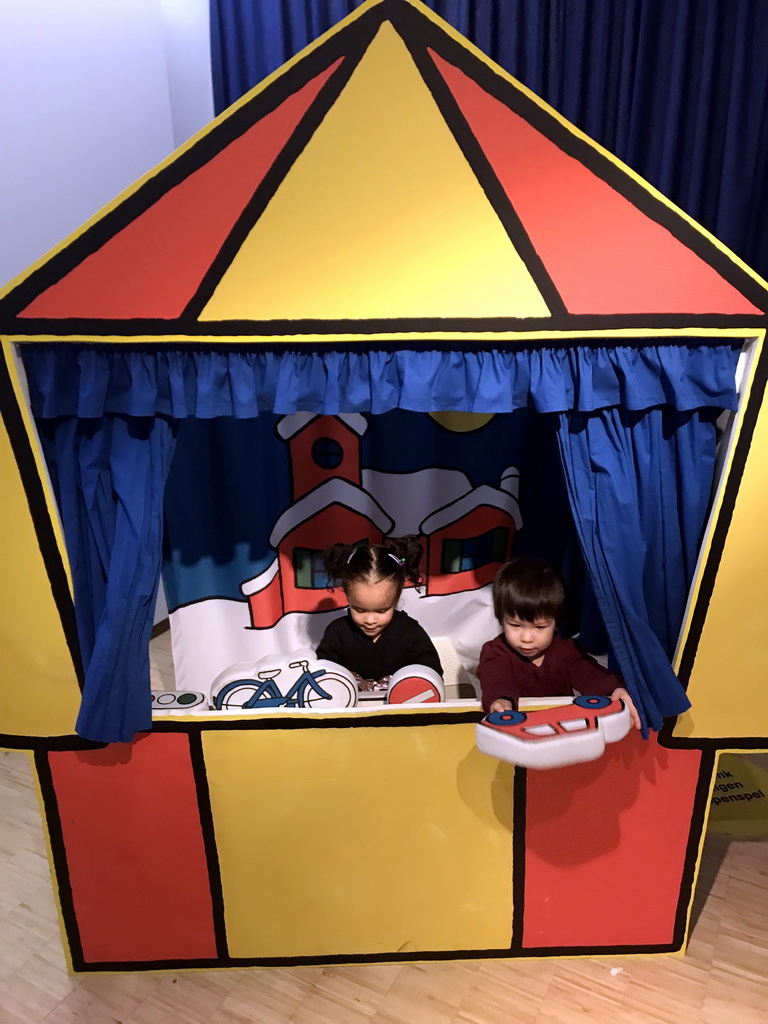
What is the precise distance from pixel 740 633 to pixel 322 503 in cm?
142

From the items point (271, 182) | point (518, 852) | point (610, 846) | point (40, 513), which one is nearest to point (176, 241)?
point (271, 182)

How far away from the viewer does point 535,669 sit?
1.98 m

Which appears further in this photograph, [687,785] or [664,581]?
[687,785]

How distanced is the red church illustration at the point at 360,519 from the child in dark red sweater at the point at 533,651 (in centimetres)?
61

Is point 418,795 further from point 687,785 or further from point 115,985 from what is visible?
point 115,985

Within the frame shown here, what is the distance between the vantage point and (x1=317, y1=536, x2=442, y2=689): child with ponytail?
7.06 ft

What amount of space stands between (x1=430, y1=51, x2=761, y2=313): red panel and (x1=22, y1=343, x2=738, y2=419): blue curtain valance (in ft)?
0.34

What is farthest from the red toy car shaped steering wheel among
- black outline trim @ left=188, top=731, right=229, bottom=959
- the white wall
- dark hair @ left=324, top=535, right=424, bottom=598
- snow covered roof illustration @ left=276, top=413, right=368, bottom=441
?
the white wall

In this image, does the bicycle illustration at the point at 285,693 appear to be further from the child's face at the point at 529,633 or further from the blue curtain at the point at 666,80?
the blue curtain at the point at 666,80

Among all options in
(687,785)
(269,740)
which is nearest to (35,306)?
(269,740)

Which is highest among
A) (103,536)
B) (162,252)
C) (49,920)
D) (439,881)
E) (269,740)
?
(162,252)

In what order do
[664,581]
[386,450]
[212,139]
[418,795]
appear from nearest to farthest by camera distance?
1. [212,139]
2. [664,581]
3. [418,795]
4. [386,450]

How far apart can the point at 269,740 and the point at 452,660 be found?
100cm

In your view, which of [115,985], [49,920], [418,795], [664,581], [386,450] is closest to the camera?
→ [664,581]
